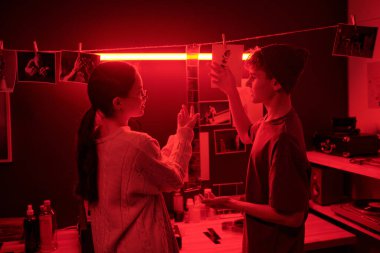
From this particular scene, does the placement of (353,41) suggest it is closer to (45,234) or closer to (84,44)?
(84,44)

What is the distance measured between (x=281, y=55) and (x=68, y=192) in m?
1.44

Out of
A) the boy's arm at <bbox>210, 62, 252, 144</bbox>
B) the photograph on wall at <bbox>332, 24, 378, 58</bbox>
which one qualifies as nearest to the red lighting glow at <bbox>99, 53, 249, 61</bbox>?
the boy's arm at <bbox>210, 62, 252, 144</bbox>

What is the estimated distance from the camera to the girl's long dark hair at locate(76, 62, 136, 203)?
3.98 feet

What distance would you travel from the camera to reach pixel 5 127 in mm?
1972

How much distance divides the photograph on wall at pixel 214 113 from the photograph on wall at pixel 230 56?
18.3 inches

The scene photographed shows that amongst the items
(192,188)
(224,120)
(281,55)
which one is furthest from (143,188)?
(224,120)

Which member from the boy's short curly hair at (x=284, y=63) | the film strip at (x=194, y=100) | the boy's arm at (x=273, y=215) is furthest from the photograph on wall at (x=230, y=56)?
the boy's arm at (x=273, y=215)

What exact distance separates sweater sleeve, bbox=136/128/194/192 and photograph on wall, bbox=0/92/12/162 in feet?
3.66

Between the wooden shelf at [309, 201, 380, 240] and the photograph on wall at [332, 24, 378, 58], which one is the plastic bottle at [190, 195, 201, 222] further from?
the photograph on wall at [332, 24, 378, 58]

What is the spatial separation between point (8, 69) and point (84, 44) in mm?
448

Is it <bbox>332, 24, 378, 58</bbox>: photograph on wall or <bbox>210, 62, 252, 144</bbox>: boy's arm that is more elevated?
<bbox>332, 24, 378, 58</bbox>: photograph on wall

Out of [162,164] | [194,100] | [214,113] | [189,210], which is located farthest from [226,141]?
[162,164]

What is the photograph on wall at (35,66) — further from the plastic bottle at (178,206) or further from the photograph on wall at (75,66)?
the plastic bottle at (178,206)

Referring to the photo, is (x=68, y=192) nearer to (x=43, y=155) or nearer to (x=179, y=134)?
(x=43, y=155)
